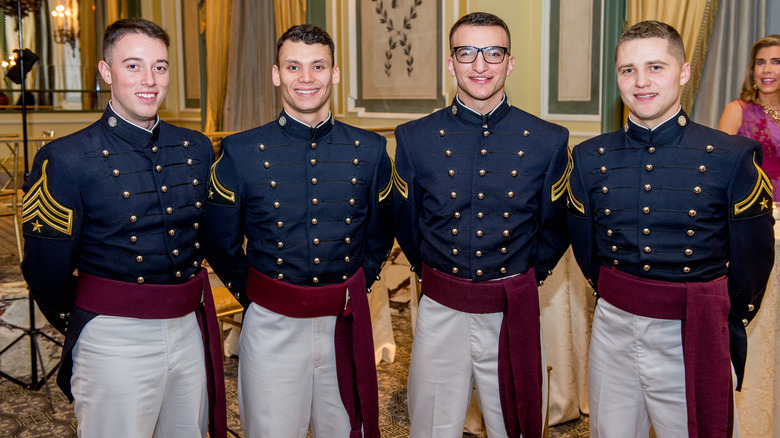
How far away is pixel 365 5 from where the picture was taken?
5.66 meters

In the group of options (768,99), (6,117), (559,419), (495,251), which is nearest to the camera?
(495,251)

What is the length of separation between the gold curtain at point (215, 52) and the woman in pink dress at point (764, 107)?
5.11 m

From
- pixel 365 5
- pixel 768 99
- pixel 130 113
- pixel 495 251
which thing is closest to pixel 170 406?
pixel 130 113

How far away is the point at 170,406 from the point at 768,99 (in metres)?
3.10

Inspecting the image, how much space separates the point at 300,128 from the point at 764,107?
98.1 inches

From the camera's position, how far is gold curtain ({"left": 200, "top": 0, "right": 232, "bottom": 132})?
283 inches

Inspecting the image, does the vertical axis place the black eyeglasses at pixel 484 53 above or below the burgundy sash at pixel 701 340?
above

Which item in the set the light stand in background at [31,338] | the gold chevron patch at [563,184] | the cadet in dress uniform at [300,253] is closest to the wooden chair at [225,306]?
the light stand in background at [31,338]

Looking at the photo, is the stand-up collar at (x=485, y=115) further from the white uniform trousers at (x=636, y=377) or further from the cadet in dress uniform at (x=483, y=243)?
the white uniform trousers at (x=636, y=377)

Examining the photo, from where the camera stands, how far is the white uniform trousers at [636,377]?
2.00 metres

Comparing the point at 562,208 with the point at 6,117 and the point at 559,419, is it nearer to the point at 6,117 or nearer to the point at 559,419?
the point at 559,419

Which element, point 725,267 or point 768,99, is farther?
point 768,99

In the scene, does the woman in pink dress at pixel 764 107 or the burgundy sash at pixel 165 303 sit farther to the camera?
the woman in pink dress at pixel 764 107

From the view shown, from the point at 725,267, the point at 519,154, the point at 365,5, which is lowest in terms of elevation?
the point at 725,267
